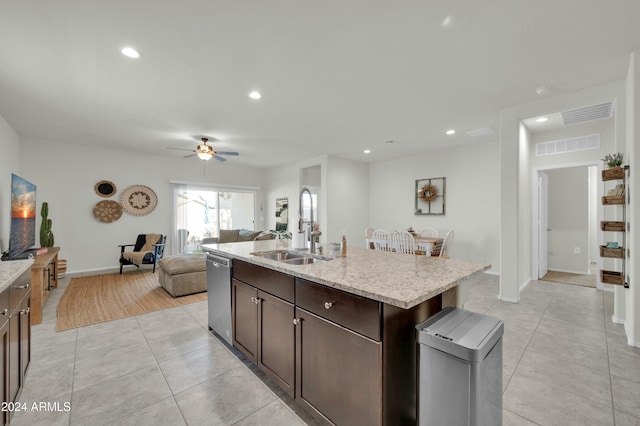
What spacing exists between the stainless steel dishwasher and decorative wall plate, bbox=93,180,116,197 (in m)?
4.41

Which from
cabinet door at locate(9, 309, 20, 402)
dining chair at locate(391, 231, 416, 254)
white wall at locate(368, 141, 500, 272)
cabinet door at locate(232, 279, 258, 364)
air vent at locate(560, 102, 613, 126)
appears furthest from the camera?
white wall at locate(368, 141, 500, 272)

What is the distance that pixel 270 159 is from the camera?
6.70 meters

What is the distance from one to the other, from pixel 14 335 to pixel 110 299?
8.55ft

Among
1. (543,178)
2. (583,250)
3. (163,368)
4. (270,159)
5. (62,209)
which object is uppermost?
(270,159)

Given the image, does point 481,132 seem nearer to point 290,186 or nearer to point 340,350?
point 290,186

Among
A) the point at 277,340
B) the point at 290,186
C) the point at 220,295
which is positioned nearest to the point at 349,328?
the point at 277,340

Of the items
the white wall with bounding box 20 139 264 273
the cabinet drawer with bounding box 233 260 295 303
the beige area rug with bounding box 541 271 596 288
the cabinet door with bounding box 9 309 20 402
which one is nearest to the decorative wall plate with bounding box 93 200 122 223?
the white wall with bounding box 20 139 264 273

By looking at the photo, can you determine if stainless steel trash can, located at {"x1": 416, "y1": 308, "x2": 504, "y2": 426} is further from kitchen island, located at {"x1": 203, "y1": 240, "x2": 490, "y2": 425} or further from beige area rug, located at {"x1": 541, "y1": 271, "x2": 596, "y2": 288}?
beige area rug, located at {"x1": 541, "y1": 271, "x2": 596, "y2": 288}

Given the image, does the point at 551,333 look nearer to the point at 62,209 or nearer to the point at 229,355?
the point at 229,355

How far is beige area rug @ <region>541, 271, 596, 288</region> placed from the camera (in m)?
4.51

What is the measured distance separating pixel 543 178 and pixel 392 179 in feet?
9.52

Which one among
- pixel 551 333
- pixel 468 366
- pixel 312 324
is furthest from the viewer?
pixel 551 333

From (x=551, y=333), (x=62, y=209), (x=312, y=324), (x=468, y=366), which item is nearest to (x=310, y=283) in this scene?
(x=312, y=324)

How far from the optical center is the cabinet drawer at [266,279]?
171 cm
